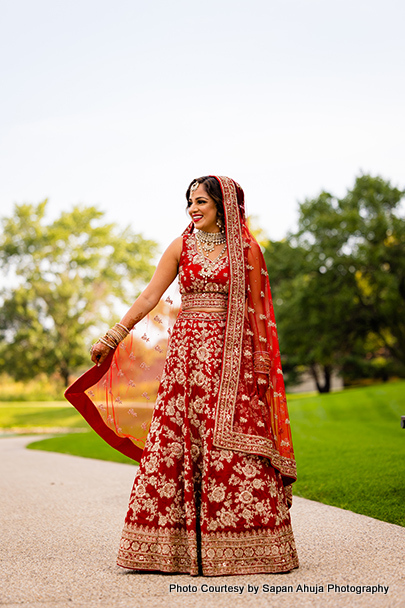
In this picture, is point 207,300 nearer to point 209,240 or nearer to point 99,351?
point 209,240

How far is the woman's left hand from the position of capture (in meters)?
3.83

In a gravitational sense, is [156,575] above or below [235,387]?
below

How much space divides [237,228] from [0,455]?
33.0 feet

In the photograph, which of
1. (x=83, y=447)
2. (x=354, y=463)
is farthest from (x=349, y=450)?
(x=83, y=447)

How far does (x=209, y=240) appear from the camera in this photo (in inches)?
160

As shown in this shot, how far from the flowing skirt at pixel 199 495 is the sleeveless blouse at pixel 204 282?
136 mm

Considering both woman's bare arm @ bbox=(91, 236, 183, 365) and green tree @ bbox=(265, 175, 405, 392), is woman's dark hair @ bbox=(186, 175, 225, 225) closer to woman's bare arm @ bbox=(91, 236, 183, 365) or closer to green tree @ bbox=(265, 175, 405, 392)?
woman's bare arm @ bbox=(91, 236, 183, 365)

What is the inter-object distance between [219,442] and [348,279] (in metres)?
26.7

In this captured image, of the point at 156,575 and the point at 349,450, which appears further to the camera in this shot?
the point at 349,450

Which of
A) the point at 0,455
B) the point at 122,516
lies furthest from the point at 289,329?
the point at 122,516

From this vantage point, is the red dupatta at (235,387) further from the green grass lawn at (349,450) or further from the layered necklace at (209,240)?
the green grass lawn at (349,450)

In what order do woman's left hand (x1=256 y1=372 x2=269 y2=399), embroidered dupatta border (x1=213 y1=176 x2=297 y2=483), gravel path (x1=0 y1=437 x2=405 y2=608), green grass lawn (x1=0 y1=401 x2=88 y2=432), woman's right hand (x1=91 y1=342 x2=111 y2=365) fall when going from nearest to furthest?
gravel path (x1=0 y1=437 x2=405 y2=608)
embroidered dupatta border (x1=213 y1=176 x2=297 y2=483)
woman's left hand (x1=256 y1=372 x2=269 y2=399)
woman's right hand (x1=91 y1=342 x2=111 y2=365)
green grass lawn (x1=0 y1=401 x2=88 y2=432)

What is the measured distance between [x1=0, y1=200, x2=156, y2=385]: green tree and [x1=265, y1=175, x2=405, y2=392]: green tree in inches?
730

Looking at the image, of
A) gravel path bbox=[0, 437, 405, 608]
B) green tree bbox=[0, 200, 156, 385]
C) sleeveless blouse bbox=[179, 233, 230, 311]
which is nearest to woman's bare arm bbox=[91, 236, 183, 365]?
sleeveless blouse bbox=[179, 233, 230, 311]
